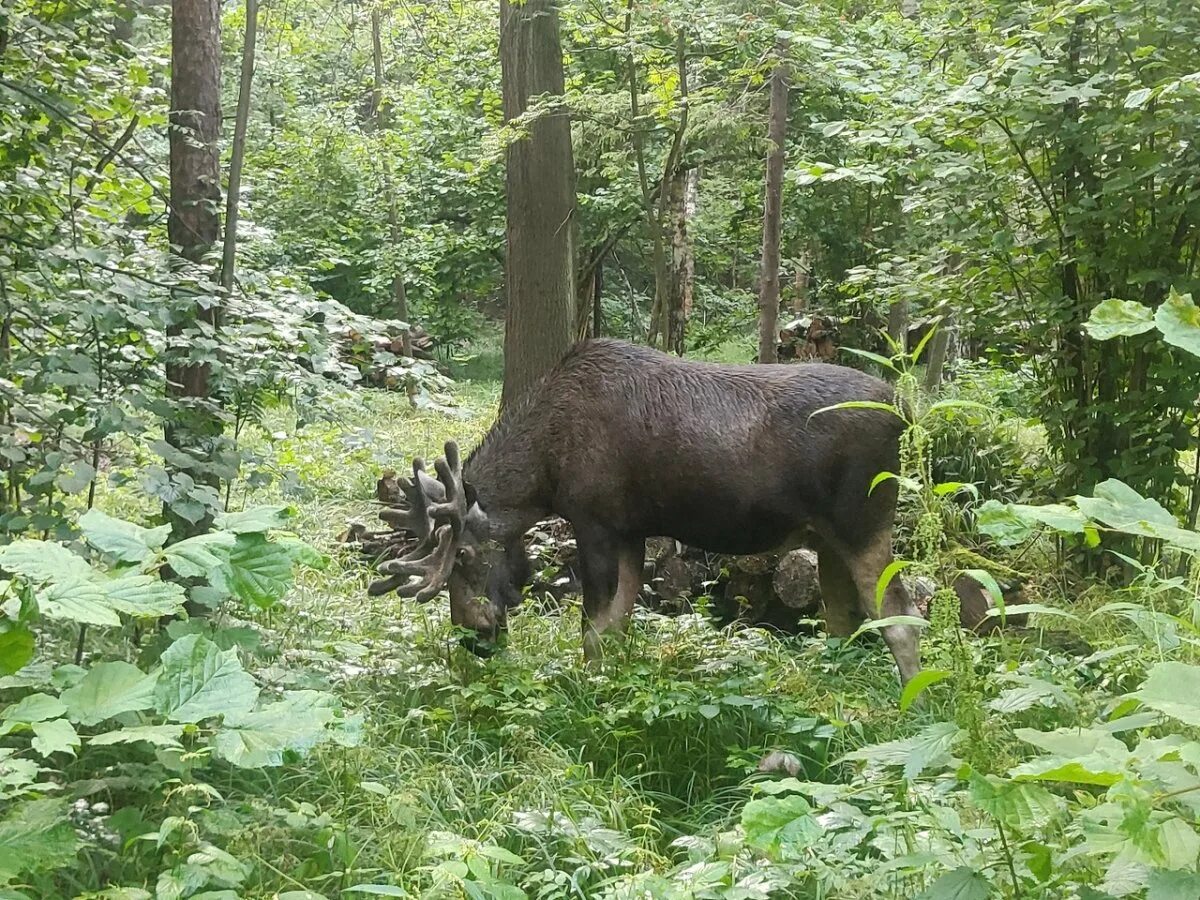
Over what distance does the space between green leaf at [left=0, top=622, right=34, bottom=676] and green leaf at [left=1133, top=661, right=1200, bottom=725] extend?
218cm

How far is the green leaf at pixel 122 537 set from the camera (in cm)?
256

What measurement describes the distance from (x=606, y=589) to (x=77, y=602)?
3.62m

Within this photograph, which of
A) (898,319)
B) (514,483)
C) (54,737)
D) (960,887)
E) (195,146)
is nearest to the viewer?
(960,887)

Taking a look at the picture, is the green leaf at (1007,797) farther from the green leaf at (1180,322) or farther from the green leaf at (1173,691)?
the green leaf at (1180,322)

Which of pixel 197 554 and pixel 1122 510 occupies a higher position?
pixel 1122 510

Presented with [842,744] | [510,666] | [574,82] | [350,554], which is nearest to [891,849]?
[842,744]

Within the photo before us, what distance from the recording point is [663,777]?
14.6 ft

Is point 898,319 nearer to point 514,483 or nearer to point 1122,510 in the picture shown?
point 514,483

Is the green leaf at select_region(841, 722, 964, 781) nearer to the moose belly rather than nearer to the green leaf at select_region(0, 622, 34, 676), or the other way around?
the green leaf at select_region(0, 622, 34, 676)

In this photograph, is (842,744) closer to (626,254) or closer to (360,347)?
(360,347)

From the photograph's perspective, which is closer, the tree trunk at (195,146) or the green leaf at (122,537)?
the green leaf at (122,537)

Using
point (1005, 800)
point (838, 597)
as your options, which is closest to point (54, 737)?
point (1005, 800)

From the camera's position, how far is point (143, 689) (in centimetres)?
236

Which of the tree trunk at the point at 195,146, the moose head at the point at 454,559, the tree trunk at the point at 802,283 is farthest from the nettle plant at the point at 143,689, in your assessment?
the tree trunk at the point at 802,283
